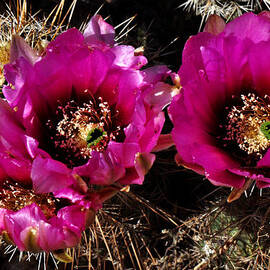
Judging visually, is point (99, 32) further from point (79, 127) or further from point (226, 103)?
point (226, 103)

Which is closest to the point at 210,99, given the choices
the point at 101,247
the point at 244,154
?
the point at 244,154

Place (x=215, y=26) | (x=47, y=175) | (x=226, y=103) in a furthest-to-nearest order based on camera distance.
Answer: (x=226, y=103)
(x=215, y=26)
(x=47, y=175)

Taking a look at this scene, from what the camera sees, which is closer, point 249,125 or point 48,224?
point 48,224

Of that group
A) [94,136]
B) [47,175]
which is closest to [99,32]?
[94,136]

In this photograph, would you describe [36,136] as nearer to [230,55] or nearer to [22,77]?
[22,77]

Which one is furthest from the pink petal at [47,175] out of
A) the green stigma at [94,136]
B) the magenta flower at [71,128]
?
the green stigma at [94,136]

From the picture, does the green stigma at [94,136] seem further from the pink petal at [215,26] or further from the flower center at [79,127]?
the pink petal at [215,26]
